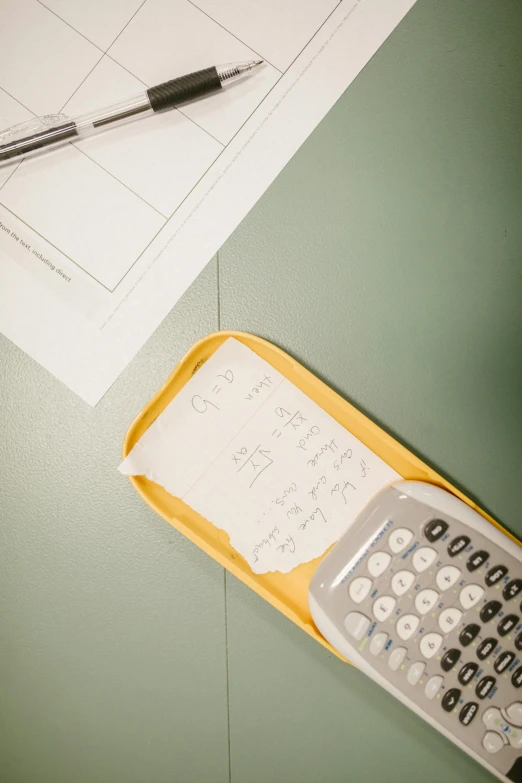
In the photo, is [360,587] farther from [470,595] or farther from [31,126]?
[31,126]

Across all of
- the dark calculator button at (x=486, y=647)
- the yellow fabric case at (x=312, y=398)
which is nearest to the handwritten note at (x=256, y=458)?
the yellow fabric case at (x=312, y=398)

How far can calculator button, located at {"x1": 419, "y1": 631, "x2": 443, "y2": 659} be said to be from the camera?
29 centimetres

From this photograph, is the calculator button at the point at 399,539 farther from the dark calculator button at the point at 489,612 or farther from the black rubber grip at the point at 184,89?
the black rubber grip at the point at 184,89

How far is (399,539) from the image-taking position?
11.5 inches

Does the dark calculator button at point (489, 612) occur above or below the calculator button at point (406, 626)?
above

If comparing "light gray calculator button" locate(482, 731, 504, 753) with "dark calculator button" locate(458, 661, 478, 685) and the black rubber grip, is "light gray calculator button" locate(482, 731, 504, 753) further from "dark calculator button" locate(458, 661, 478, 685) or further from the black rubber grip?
the black rubber grip

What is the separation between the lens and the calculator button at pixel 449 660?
29 centimetres

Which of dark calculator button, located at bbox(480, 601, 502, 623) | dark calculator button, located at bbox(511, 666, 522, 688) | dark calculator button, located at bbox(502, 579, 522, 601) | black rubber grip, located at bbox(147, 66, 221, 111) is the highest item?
black rubber grip, located at bbox(147, 66, 221, 111)

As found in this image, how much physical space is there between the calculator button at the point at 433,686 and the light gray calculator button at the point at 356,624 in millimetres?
49

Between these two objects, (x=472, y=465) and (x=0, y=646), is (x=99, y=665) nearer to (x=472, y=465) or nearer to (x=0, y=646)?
(x=0, y=646)

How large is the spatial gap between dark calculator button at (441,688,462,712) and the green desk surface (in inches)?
2.0

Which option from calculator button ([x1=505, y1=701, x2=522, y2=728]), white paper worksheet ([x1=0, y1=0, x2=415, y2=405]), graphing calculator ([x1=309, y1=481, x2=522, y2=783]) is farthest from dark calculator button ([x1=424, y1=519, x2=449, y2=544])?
white paper worksheet ([x1=0, y1=0, x2=415, y2=405])

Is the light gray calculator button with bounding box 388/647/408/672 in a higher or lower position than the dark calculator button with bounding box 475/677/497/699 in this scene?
lower

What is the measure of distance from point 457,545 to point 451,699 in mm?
91
